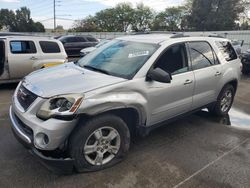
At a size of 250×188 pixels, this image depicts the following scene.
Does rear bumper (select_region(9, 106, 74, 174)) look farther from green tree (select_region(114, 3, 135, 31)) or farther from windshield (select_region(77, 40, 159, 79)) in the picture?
green tree (select_region(114, 3, 135, 31))

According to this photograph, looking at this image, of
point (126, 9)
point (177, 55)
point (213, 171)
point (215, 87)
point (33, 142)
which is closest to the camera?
point (33, 142)

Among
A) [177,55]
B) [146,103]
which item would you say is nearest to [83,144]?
[146,103]

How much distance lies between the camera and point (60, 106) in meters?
2.84

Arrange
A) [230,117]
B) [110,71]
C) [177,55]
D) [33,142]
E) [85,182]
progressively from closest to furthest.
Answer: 1. [33,142]
2. [85,182]
3. [110,71]
4. [177,55]
5. [230,117]

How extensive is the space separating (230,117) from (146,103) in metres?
2.89

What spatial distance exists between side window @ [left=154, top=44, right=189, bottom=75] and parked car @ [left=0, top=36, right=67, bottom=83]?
4822 millimetres

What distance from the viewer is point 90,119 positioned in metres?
2.95

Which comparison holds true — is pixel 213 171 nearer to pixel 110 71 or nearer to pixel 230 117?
pixel 110 71

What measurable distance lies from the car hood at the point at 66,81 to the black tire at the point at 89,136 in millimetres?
393

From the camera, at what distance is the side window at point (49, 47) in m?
7.74

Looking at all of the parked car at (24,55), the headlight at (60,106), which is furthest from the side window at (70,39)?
the headlight at (60,106)

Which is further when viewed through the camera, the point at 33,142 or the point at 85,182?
the point at 85,182

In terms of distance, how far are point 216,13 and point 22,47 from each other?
41.3 metres

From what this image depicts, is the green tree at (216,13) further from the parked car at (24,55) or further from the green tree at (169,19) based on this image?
the parked car at (24,55)
